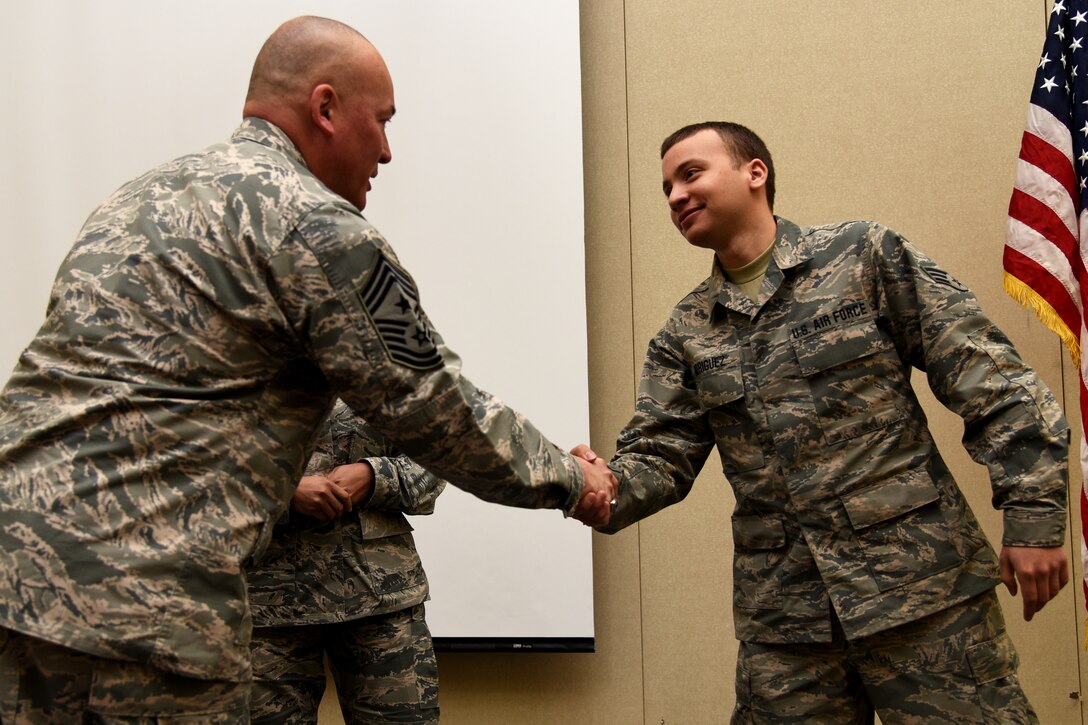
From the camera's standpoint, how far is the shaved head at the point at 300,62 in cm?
170

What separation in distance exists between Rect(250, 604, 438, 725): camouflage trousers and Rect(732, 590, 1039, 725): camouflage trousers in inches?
31.3

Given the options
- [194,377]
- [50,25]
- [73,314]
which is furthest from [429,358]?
[50,25]

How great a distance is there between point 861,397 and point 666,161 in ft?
2.32

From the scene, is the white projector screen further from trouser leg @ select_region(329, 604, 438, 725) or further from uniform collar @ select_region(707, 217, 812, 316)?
uniform collar @ select_region(707, 217, 812, 316)

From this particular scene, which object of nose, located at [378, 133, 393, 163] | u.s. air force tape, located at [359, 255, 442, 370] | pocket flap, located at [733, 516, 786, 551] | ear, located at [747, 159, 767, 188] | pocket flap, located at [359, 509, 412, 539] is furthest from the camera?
pocket flap, located at [359, 509, 412, 539]

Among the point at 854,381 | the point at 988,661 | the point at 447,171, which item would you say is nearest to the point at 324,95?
the point at 854,381

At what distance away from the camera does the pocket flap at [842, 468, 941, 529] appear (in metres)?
1.92

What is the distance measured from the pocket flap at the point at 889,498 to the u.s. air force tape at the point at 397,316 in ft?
2.89

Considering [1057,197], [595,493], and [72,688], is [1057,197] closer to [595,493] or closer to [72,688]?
[595,493]

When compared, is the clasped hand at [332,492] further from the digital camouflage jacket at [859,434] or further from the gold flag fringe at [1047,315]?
the gold flag fringe at [1047,315]

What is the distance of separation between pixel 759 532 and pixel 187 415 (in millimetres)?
1149

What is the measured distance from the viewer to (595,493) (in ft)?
6.64

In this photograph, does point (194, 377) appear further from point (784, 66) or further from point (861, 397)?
point (784, 66)

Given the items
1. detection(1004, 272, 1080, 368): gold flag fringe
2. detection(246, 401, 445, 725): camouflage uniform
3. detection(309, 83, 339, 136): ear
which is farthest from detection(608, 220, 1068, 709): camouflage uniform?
detection(1004, 272, 1080, 368): gold flag fringe
